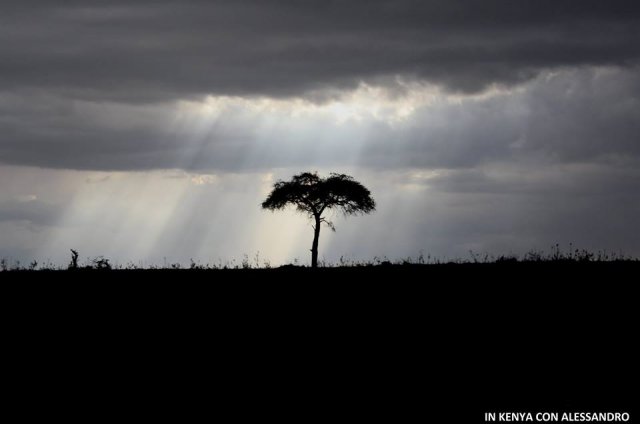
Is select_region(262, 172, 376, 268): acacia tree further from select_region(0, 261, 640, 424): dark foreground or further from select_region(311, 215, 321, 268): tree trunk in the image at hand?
select_region(0, 261, 640, 424): dark foreground

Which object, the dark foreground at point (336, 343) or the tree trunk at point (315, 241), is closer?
the dark foreground at point (336, 343)

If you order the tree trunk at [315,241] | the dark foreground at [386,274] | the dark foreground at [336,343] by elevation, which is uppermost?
the tree trunk at [315,241]

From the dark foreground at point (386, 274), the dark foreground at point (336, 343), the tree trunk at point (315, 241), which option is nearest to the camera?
the dark foreground at point (336, 343)

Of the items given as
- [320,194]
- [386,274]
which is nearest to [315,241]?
[320,194]

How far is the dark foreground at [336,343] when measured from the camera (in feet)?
48.0

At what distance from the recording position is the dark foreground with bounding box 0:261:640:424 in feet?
48.0

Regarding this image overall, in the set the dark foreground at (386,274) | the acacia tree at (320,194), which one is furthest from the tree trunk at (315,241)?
the dark foreground at (386,274)

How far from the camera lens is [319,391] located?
602 inches

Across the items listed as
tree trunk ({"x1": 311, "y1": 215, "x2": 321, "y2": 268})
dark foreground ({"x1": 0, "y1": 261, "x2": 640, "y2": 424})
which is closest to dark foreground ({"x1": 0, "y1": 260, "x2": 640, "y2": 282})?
dark foreground ({"x1": 0, "y1": 261, "x2": 640, "y2": 424})

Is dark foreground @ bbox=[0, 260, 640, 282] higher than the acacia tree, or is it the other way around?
the acacia tree

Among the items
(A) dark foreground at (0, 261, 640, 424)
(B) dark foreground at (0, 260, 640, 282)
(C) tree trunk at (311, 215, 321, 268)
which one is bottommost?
(A) dark foreground at (0, 261, 640, 424)

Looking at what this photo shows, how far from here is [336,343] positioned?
60.2 ft

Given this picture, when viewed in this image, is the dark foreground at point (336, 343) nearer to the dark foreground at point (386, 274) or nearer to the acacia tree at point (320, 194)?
the dark foreground at point (386, 274)

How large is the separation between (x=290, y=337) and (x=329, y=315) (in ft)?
6.35
